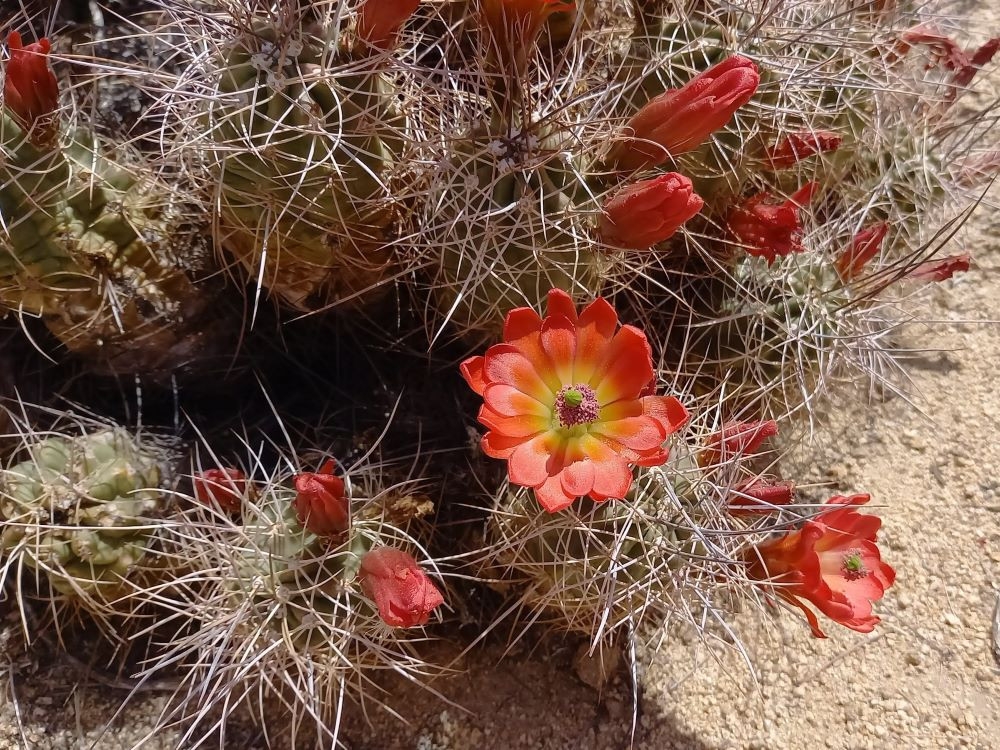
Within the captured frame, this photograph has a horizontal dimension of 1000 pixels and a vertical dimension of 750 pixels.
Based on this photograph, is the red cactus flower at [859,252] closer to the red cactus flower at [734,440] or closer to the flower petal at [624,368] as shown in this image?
the red cactus flower at [734,440]

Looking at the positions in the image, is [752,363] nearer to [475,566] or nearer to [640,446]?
[640,446]

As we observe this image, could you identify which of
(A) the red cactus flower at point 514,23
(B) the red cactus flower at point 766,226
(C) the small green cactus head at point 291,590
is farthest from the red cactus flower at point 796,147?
(C) the small green cactus head at point 291,590

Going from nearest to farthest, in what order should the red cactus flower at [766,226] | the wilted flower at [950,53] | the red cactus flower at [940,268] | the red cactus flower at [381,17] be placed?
the red cactus flower at [381,17] < the red cactus flower at [766,226] < the red cactus flower at [940,268] < the wilted flower at [950,53]

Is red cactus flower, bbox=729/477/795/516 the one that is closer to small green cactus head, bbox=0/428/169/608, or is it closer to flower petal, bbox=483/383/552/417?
flower petal, bbox=483/383/552/417

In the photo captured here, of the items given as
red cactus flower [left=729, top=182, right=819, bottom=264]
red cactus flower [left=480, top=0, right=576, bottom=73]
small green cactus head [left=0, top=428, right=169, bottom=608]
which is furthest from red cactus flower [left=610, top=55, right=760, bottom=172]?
small green cactus head [left=0, top=428, right=169, bottom=608]

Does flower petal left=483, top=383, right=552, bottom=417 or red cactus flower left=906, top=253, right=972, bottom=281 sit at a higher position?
flower petal left=483, top=383, right=552, bottom=417

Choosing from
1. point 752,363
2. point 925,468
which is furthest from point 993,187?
point 752,363
